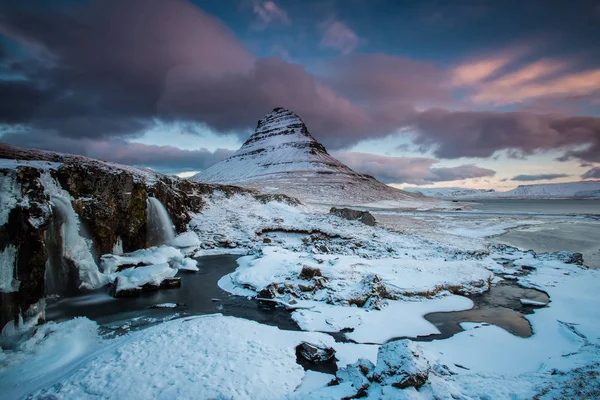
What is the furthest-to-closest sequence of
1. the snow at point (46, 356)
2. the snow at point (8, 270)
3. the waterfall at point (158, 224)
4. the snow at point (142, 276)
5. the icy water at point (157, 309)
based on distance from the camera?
the waterfall at point (158, 224)
the snow at point (142, 276)
the icy water at point (157, 309)
the snow at point (8, 270)
the snow at point (46, 356)

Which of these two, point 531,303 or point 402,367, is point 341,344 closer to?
point 402,367

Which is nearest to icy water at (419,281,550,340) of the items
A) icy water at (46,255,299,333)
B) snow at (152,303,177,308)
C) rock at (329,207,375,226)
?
icy water at (46,255,299,333)

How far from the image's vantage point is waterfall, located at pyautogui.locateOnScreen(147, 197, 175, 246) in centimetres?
2298

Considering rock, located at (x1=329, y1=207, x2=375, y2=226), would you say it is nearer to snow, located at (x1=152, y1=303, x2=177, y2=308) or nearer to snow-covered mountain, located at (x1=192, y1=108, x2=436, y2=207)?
snow, located at (x1=152, y1=303, x2=177, y2=308)

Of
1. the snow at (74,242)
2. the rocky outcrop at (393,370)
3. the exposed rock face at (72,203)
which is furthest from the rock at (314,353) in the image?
the snow at (74,242)

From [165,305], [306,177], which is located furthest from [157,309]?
[306,177]

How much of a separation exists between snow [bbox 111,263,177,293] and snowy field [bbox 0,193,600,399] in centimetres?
9

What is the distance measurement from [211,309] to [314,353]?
5.67m

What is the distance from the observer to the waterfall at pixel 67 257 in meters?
13.8

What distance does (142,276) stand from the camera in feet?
49.1

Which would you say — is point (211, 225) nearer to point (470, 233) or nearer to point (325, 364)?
point (325, 364)

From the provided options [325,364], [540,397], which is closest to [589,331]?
[540,397]

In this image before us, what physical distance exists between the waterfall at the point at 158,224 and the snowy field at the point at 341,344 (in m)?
3.82

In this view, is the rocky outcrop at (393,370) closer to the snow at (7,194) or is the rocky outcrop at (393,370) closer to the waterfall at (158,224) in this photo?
the snow at (7,194)
